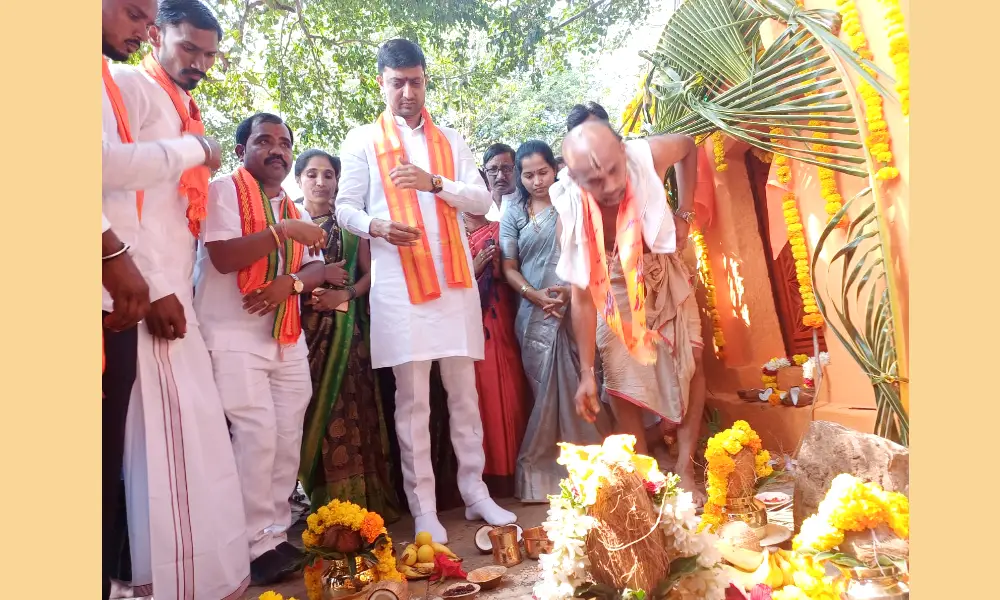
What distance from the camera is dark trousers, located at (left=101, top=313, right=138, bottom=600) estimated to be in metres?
2.21

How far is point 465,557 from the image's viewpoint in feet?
10.3

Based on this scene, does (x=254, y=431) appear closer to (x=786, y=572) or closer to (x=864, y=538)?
(x=786, y=572)

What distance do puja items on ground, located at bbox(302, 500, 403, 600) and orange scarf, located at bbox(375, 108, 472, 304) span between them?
114 cm

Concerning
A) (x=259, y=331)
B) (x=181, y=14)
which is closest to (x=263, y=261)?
(x=259, y=331)

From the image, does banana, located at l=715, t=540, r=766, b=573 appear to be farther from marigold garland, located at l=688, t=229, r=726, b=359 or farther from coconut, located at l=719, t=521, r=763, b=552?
marigold garland, located at l=688, t=229, r=726, b=359

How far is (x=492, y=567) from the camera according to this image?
281 centimetres

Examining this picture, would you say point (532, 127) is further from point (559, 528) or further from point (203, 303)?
point (559, 528)

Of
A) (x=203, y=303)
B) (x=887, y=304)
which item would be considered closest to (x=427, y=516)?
(x=203, y=303)

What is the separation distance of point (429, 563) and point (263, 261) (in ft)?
4.69

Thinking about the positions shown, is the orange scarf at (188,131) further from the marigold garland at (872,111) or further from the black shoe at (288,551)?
the marigold garland at (872,111)

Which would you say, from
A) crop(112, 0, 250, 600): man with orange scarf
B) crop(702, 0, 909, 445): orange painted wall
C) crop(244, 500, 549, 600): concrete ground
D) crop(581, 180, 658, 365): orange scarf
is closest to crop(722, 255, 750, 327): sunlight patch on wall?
crop(702, 0, 909, 445): orange painted wall

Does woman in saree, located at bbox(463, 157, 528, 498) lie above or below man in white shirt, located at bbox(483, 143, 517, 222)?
below

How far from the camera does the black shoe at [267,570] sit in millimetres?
2885

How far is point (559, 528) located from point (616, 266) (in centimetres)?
186
